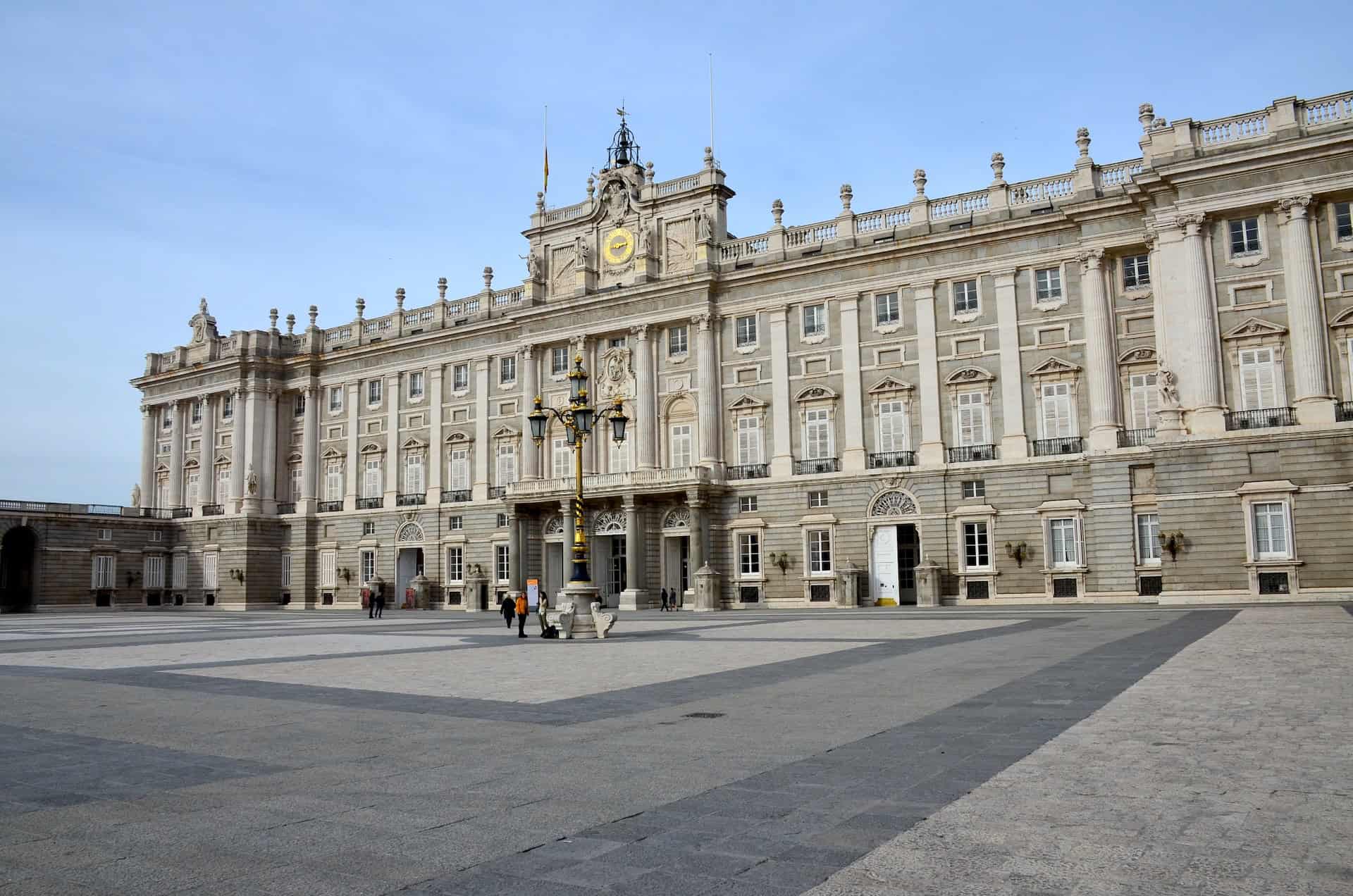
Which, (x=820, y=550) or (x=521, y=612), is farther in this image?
(x=820, y=550)

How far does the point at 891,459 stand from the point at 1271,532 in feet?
45.9

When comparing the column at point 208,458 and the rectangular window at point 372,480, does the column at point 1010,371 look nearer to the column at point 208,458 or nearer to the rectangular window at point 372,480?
the rectangular window at point 372,480

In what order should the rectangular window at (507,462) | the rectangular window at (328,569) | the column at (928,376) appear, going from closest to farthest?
the column at (928,376)
the rectangular window at (507,462)
the rectangular window at (328,569)

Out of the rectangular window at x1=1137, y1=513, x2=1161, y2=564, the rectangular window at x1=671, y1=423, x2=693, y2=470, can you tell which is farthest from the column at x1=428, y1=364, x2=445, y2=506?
the rectangular window at x1=1137, y1=513, x2=1161, y2=564

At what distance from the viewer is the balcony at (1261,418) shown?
33594 mm

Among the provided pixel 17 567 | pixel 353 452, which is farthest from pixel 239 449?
pixel 17 567

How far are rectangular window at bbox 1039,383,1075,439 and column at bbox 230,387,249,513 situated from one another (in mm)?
46261

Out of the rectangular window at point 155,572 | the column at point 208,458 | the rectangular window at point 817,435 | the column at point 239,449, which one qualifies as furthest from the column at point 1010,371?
the rectangular window at point 155,572

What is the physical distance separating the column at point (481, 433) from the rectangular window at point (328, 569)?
11.3 m

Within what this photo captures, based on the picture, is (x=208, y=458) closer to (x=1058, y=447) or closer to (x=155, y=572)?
(x=155, y=572)

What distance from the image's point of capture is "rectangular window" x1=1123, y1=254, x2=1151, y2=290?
1499 inches

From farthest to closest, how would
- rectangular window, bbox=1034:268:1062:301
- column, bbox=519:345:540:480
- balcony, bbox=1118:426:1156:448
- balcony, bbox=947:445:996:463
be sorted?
column, bbox=519:345:540:480 → balcony, bbox=947:445:996:463 → rectangular window, bbox=1034:268:1062:301 → balcony, bbox=1118:426:1156:448

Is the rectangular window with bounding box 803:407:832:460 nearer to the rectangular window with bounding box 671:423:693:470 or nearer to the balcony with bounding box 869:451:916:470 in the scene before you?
the balcony with bounding box 869:451:916:470

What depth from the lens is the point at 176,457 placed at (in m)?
66.6
